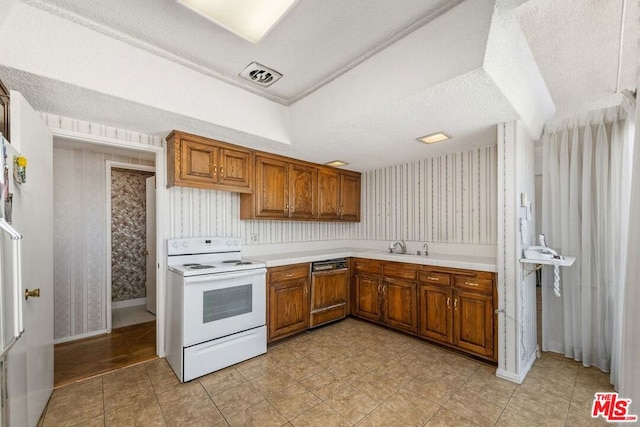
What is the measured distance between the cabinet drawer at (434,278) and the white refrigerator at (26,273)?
3.12m

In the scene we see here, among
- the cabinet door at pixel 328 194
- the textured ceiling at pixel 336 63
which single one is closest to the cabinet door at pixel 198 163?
the textured ceiling at pixel 336 63

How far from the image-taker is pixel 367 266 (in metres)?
3.69

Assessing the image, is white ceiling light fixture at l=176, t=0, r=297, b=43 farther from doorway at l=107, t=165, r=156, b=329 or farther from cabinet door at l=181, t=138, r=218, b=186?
doorway at l=107, t=165, r=156, b=329

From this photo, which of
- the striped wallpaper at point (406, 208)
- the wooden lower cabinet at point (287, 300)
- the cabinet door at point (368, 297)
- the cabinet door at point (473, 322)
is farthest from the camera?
the cabinet door at point (368, 297)

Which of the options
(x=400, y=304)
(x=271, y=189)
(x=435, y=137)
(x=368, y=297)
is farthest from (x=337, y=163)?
(x=400, y=304)

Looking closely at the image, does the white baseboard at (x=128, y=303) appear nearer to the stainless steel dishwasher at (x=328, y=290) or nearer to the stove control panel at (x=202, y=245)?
the stove control panel at (x=202, y=245)

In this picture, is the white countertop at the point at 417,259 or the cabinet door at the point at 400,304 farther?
the cabinet door at the point at 400,304

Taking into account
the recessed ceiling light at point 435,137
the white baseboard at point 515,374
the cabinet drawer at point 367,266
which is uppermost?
the recessed ceiling light at point 435,137

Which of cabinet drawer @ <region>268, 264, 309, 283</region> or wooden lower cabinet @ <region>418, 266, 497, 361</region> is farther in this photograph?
cabinet drawer @ <region>268, 264, 309, 283</region>

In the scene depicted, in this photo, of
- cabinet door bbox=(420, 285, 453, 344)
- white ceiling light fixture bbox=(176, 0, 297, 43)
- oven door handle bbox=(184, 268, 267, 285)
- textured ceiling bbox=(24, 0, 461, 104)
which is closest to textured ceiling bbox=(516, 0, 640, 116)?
textured ceiling bbox=(24, 0, 461, 104)

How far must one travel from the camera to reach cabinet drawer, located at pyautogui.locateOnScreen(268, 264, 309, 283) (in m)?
3.05

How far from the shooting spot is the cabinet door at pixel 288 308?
119 inches

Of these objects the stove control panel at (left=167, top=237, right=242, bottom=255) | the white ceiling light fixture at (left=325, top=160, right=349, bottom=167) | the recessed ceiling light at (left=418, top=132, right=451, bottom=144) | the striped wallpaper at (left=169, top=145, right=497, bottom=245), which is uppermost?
the recessed ceiling light at (left=418, top=132, right=451, bottom=144)

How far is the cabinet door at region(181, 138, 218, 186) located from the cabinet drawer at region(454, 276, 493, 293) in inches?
A: 107
